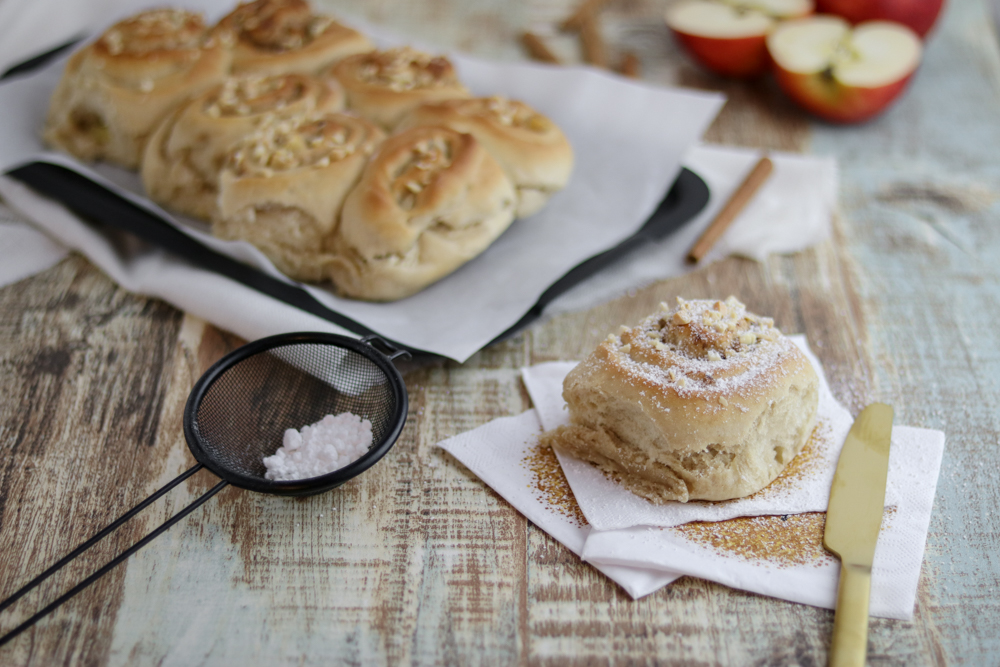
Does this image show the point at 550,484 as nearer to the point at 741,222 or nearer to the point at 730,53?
the point at 741,222

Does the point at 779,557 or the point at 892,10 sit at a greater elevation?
the point at 892,10

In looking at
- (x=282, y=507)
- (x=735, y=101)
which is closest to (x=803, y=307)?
(x=735, y=101)

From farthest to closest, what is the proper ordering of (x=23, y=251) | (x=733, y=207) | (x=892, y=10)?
(x=892, y=10)
(x=733, y=207)
(x=23, y=251)

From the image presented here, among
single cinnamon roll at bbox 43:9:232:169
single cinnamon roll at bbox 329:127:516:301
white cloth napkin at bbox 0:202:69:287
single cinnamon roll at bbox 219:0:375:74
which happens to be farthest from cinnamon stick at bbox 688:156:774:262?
white cloth napkin at bbox 0:202:69:287

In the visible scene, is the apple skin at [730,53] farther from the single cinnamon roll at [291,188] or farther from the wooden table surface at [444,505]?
the single cinnamon roll at [291,188]

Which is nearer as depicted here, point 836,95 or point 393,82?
point 393,82

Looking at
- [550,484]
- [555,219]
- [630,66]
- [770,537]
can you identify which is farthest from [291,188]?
[630,66]

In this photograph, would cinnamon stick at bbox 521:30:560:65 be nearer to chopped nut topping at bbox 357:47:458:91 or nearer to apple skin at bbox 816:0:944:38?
chopped nut topping at bbox 357:47:458:91
